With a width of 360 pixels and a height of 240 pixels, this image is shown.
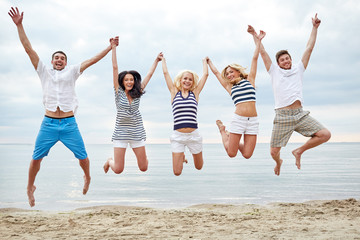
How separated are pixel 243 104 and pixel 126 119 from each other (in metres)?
2.53

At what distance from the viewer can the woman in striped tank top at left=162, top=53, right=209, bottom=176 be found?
7.64 meters

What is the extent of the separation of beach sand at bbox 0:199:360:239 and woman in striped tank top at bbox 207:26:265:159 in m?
2.45

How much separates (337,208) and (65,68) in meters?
10.0

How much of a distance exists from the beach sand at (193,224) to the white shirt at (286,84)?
3.35 metres

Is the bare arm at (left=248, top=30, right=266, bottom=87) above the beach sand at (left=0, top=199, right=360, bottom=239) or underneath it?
above

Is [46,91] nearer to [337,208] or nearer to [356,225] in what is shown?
[356,225]

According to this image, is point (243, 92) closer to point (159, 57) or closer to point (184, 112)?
point (184, 112)

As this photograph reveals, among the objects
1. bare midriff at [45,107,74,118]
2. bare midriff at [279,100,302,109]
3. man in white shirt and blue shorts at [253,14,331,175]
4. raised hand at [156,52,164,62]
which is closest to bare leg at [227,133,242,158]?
man in white shirt and blue shorts at [253,14,331,175]

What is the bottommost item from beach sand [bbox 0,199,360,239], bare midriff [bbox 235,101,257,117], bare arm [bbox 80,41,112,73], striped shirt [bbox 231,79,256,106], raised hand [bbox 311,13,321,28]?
beach sand [bbox 0,199,360,239]

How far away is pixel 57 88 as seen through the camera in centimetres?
688

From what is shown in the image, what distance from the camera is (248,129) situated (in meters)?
7.59

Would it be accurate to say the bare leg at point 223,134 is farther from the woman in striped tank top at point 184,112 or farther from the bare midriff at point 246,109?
the bare midriff at point 246,109

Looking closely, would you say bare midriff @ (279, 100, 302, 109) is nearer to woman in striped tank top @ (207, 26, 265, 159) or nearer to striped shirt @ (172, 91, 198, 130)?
woman in striped tank top @ (207, 26, 265, 159)

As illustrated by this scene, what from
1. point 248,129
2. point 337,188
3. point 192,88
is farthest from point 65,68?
point 337,188
